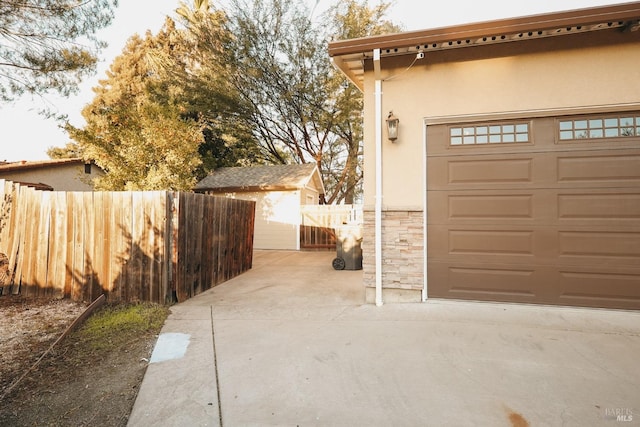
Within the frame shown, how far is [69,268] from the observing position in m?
5.18

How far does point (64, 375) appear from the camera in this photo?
2.91 m

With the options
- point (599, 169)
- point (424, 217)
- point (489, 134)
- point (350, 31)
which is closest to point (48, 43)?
point (424, 217)

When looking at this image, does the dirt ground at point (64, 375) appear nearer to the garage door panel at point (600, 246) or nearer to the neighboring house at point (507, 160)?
the neighboring house at point (507, 160)

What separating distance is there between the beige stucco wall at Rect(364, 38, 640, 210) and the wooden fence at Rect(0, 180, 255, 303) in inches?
119

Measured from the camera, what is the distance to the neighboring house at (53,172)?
478 inches

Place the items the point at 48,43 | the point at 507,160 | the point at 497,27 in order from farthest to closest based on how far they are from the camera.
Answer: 1. the point at 48,43
2. the point at 507,160
3. the point at 497,27

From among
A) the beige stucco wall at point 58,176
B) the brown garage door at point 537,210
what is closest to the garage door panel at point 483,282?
the brown garage door at point 537,210

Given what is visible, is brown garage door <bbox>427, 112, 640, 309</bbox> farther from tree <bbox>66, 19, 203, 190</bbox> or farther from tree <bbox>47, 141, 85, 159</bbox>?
tree <bbox>47, 141, 85, 159</bbox>

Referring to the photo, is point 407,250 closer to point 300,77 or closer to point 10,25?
point 10,25

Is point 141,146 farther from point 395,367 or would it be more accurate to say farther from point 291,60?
point 395,367

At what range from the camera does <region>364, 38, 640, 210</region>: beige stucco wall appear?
13.5ft

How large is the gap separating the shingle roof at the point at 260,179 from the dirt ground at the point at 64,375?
9584 millimetres

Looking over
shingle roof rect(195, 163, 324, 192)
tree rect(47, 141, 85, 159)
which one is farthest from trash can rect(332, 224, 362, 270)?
tree rect(47, 141, 85, 159)

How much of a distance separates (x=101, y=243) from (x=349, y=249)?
5259 millimetres
